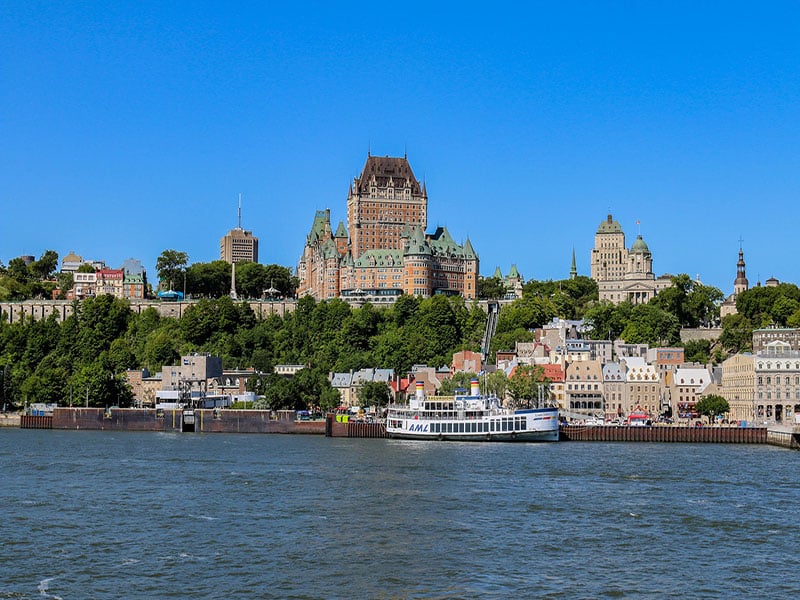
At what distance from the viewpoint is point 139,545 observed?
4903 centimetres

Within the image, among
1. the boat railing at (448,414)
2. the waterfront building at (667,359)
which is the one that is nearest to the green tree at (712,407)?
the waterfront building at (667,359)

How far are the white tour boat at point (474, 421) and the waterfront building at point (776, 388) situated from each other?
26.2 m

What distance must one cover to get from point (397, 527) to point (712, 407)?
81232 millimetres

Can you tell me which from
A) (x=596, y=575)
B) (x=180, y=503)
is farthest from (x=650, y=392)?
(x=596, y=575)

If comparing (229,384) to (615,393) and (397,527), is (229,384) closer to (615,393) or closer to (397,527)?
(615,393)

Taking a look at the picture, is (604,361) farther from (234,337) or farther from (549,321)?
(234,337)

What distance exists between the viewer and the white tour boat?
355 ft

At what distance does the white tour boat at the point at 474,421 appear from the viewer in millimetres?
108250

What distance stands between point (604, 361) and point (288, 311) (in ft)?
184

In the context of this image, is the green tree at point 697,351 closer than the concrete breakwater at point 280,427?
No

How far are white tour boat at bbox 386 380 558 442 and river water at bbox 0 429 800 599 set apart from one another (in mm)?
18456


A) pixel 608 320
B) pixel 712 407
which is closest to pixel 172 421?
pixel 712 407

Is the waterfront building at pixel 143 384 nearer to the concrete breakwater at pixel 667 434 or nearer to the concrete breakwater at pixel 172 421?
the concrete breakwater at pixel 172 421

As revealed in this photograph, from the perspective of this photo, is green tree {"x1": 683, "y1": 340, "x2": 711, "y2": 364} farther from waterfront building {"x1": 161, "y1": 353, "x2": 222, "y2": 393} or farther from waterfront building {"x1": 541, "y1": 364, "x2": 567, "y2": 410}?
waterfront building {"x1": 161, "y1": 353, "x2": 222, "y2": 393}
